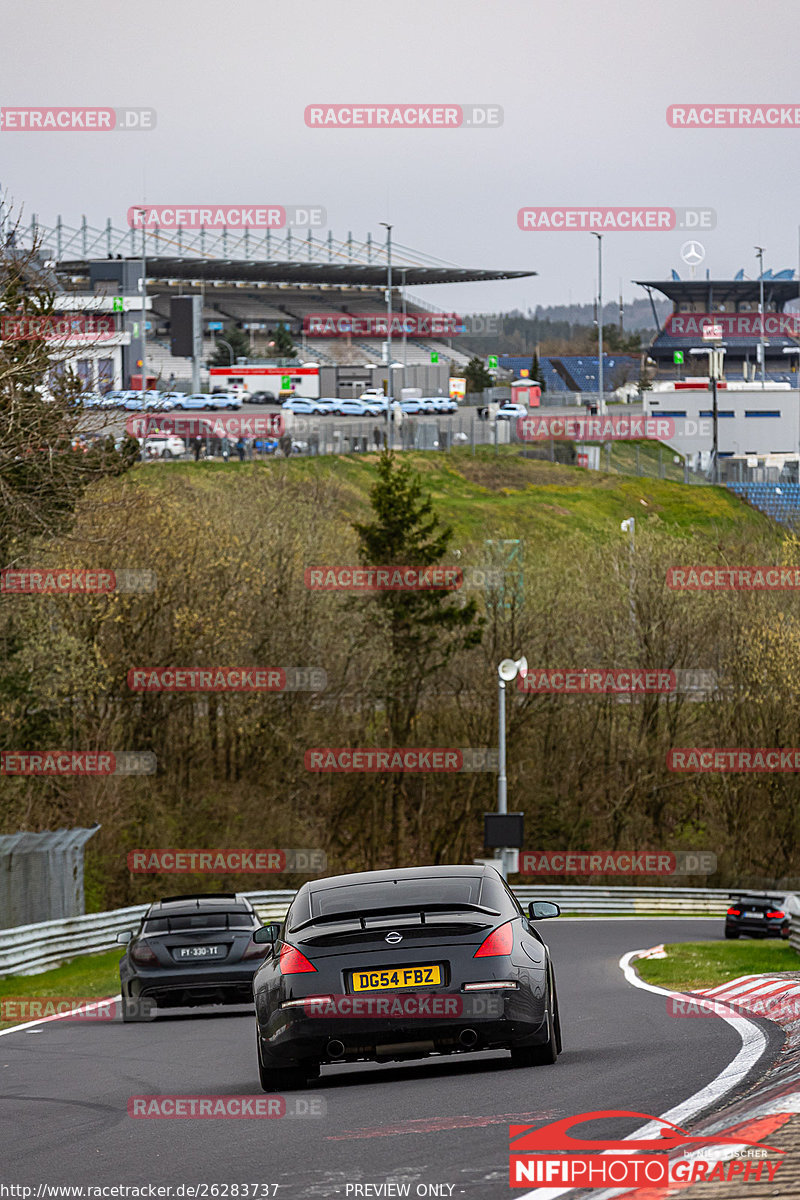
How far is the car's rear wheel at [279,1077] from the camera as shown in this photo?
9375 millimetres

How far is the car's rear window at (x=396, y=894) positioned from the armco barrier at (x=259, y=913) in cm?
307

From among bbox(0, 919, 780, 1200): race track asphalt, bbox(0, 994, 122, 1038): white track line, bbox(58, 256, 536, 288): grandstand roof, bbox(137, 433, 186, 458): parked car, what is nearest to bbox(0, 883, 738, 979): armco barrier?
bbox(0, 919, 780, 1200): race track asphalt

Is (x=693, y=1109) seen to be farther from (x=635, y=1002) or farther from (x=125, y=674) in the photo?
(x=125, y=674)

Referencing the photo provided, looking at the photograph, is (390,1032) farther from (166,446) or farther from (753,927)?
(166,446)

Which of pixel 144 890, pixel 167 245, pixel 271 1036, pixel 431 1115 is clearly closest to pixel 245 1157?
pixel 431 1115

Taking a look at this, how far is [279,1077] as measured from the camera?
9430mm

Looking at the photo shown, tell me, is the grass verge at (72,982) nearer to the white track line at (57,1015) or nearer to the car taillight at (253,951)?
the white track line at (57,1015)

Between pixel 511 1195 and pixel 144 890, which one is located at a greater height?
pixel 511 1195

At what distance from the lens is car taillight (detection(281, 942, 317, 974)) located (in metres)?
9.14

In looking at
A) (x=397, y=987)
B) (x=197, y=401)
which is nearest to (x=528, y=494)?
(x=197, y=401)

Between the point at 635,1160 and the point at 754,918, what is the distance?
93.2 ft

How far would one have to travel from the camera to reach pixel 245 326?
145 m

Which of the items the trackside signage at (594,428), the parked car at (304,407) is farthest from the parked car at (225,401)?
the trackside signage at (594,428)

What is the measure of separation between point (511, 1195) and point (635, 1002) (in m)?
10.1
